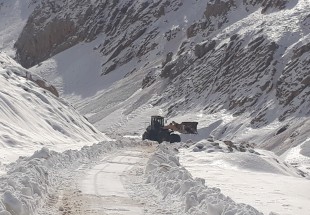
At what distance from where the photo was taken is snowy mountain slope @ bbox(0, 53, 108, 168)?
30294 mm

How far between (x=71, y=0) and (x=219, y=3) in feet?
196

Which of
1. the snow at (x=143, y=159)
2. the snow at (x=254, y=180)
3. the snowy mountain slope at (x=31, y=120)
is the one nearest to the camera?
the snow at (x=143, y=159)

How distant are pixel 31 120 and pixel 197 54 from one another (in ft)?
192

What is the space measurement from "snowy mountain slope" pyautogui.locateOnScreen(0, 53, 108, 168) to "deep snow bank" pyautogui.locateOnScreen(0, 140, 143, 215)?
165 inches

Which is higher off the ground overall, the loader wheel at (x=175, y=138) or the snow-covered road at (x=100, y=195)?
the loader wheel at (x=175, y=138)

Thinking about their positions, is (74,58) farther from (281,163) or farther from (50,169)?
(50,169)

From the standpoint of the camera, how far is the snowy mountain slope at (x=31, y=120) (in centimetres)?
3029

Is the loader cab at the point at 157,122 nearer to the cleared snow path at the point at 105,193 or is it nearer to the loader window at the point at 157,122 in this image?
the loader window at the point at 157,122

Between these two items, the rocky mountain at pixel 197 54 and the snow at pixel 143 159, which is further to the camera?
the rocky mountain at pixel 197 54

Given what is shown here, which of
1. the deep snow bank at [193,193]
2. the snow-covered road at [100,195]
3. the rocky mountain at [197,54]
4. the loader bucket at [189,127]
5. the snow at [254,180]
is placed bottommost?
the snow-covered road at [100,195]

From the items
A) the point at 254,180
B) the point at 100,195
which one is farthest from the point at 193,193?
the point at 254,180

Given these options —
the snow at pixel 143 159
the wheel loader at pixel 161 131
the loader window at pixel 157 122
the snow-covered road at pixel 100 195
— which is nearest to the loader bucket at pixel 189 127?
the wheel loader at pixel 161 131

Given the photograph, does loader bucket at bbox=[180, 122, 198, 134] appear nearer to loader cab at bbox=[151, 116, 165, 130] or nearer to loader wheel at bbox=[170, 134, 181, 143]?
loader cab at bbox=[151, 116, 165, 130]

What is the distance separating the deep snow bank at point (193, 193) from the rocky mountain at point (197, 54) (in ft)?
100
